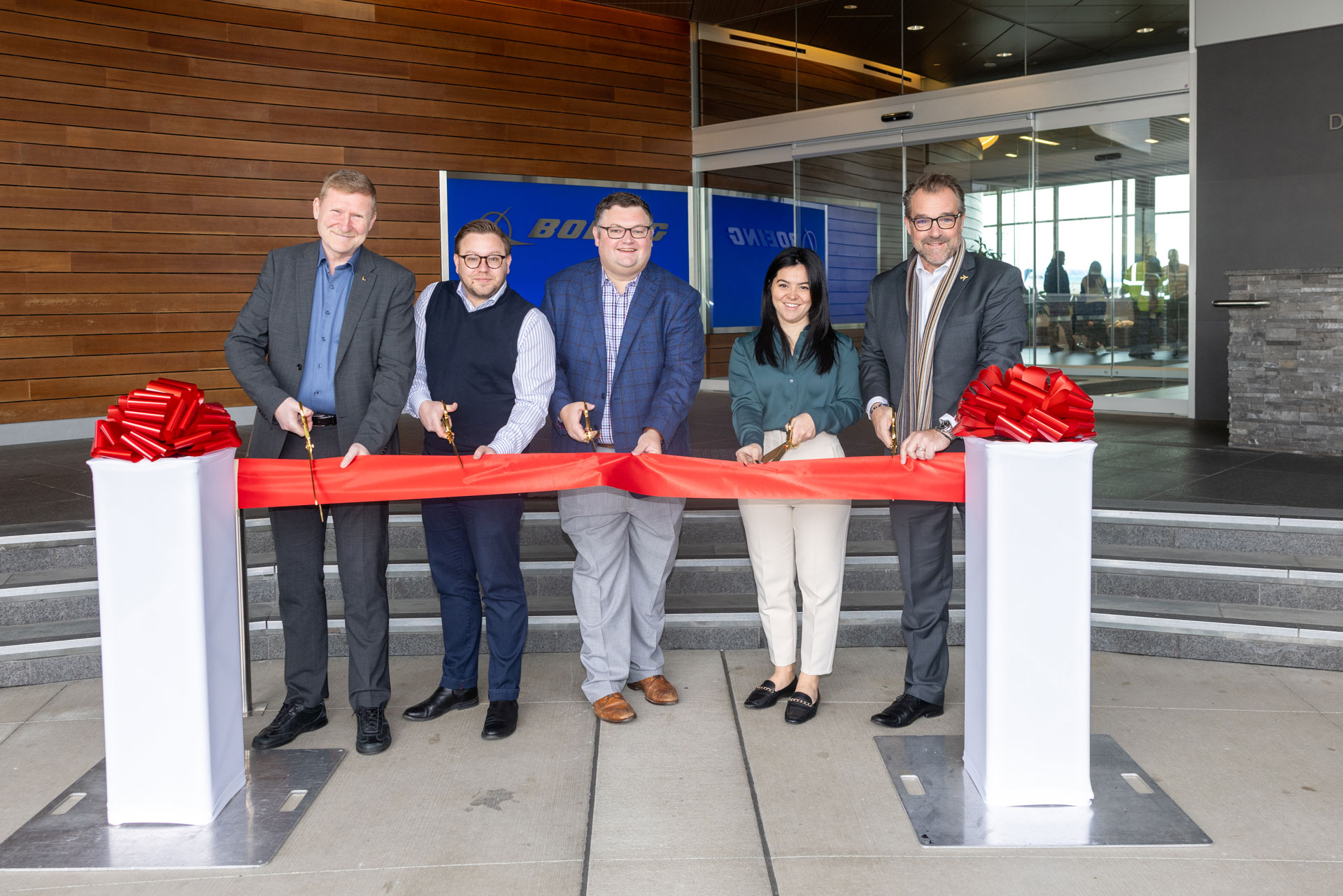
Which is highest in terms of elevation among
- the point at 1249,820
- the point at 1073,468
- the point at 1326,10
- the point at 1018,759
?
the point at 1326,10

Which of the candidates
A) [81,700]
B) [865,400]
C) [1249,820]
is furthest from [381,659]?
[1249,820]

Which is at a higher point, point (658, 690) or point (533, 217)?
point (533, 217)

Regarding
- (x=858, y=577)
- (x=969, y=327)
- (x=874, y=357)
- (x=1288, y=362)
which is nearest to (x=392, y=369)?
(x=874, y=357)

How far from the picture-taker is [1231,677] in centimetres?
383

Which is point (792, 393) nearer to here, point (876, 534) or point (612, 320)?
point (612, 320)

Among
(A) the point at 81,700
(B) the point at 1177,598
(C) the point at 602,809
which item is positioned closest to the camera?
(C) the point at 602,809

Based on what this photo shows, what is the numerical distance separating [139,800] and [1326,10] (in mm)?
8551

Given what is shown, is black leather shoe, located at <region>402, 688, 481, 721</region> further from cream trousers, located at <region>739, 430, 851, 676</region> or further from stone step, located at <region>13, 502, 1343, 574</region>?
stone step, located at <region>13, 502, 1343, 574</region>

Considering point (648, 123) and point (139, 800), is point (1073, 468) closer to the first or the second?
point (139, 800)

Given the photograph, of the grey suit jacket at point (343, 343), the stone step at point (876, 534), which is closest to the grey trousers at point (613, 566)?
the grey suit jacket at point (343, 343)

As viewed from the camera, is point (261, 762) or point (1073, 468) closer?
point (1073, 468)

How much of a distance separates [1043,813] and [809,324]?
5.35 ft

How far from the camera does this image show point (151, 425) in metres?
2.64

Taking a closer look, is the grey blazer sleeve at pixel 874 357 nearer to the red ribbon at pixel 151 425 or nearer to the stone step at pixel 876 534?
the stone step at pixel 876 534
